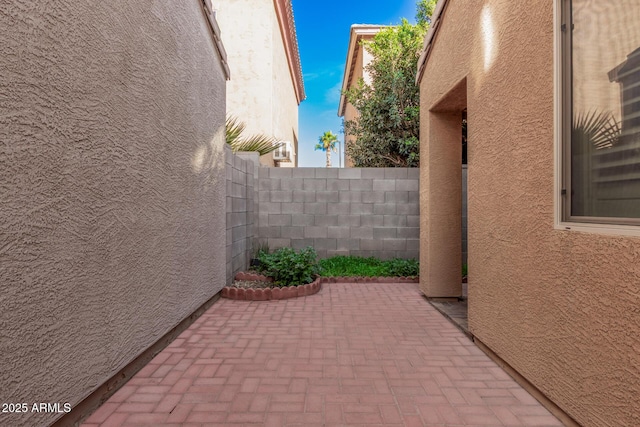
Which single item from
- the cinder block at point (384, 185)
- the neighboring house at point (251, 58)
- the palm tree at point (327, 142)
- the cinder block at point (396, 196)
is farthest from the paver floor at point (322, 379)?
the palm tree at point (327, 142)

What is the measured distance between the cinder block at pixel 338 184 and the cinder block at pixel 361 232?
876 mm

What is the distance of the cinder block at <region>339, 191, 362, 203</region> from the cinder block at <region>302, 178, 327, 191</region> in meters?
0.39

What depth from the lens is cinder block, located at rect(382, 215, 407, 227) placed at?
6.83 metres

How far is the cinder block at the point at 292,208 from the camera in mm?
6902

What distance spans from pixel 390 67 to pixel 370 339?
7.64 metres

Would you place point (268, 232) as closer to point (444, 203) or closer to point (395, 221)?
point (395, 221)

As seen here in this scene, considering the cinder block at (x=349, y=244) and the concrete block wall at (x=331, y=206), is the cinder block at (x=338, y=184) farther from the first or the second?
the cinder block at (x=349, y=244)

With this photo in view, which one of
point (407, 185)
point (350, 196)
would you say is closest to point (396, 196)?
point (407, 185)

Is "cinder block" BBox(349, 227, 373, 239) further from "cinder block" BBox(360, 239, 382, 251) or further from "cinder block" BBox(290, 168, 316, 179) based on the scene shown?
"cinder block" BBox(290, 168, 316, 179)

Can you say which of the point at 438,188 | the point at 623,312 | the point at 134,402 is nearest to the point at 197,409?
the point at 134,402

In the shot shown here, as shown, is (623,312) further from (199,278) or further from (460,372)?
(199,278)

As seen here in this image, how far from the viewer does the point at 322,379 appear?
2.64m

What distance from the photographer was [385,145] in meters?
8.69

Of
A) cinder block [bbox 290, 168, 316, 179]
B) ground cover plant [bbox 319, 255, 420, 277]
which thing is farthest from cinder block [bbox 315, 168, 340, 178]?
ground cover plant [bbox 319, 255, 420, 277]
